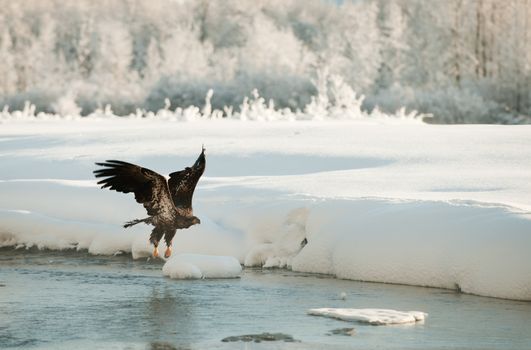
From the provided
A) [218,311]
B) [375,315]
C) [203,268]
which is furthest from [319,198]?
[375,315]

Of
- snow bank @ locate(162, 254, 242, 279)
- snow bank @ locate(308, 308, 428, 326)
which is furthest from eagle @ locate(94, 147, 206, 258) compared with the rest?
snow bank @ locate(308, 308, 428, 326)

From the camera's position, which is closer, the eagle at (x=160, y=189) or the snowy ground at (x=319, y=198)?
the eagle at (x=160, y=189)

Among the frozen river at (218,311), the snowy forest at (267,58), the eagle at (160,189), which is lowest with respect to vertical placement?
the frozen river at (218,311)

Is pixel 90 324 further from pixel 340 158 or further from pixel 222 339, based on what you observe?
pixel 340 158

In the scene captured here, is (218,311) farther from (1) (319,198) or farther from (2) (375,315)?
(1) (319,198)

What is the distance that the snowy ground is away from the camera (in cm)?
1112

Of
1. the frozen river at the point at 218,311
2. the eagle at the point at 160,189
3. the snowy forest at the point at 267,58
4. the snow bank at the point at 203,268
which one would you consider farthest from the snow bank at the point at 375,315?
the snowy forest at the point at 267,58

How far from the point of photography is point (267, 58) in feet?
152

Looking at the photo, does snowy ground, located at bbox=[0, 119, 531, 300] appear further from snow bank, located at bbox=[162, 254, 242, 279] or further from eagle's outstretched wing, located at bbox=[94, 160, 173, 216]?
eagle's outstretched wing, located at bbox=[94, 160, 173, 216]

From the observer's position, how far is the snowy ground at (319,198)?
11117 mm

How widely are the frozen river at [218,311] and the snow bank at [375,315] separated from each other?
0.33 feet

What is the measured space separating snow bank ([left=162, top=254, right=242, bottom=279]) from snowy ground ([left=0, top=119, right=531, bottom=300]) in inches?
35.2

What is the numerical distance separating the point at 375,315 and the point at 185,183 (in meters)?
2.43

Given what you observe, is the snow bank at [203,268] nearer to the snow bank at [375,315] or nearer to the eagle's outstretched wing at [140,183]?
the eagle's outstretched wing at [140,183]
